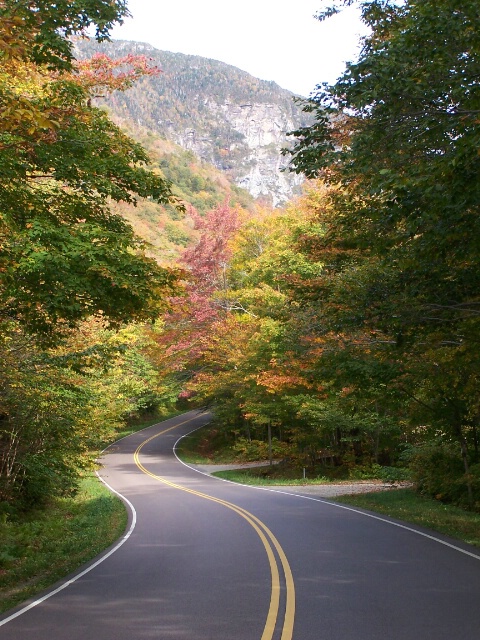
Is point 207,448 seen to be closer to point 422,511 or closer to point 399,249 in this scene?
point 422,511

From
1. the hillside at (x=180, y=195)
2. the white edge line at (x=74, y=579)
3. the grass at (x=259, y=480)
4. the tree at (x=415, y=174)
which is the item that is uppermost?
the hillside at (x=180, y=195)

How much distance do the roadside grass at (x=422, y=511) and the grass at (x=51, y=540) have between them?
281 inches

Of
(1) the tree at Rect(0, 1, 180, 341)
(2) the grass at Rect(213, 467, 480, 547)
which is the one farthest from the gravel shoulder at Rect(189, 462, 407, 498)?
(1) the tree at Rect(0, 1, 180, 341)

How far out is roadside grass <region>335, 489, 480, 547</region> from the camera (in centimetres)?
1313

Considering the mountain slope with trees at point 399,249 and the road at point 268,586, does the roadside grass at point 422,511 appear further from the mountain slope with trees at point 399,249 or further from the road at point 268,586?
the mountain slope with trees at point 399,249

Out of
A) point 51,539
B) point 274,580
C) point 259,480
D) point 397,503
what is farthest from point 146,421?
point 274,580

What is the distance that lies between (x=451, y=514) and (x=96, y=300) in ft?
39.2

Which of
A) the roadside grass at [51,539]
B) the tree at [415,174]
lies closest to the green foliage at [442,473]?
the tree at [415,174]

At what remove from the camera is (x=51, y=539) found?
14.2 metres

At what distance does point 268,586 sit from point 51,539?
25.5ft

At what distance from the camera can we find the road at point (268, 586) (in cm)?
639

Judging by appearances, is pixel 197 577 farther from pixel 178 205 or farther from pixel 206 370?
pixel 206 370

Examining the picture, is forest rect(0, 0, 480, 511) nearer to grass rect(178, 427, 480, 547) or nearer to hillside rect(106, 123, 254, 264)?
grass rect(178, 427, 480, 547)

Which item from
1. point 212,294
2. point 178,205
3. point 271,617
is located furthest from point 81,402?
point 212,294
